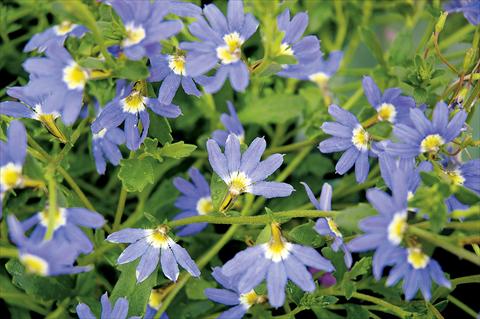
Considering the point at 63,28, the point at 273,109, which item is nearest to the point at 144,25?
the point at 63,28

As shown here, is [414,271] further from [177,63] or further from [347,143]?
[177,63]

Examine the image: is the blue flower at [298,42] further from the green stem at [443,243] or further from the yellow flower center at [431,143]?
the green stem at [443,243]

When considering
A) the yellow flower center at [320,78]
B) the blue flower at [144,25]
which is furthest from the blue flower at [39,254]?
the yellow flower center at [320,78]

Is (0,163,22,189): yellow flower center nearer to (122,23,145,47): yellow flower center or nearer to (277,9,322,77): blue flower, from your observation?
(122,23,145,47): yellow flower center

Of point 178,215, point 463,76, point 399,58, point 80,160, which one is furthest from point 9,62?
point 463,76

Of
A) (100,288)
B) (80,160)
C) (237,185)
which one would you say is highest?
(237,185)

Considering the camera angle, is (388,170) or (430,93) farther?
(430,93)

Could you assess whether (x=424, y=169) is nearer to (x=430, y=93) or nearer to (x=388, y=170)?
(x=388, y=170)
